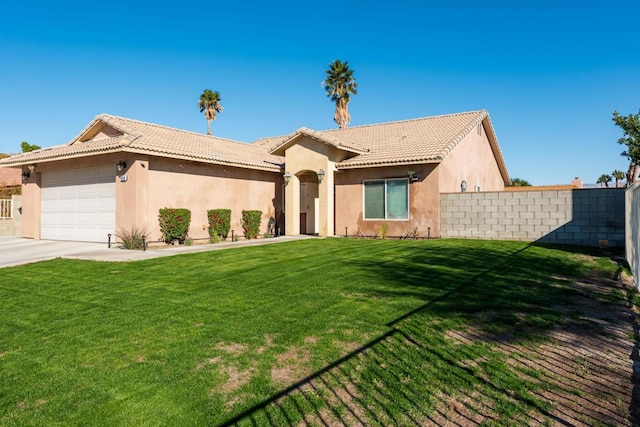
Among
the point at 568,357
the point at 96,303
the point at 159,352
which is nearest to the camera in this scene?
the point at 568,357

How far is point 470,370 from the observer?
4.16 m

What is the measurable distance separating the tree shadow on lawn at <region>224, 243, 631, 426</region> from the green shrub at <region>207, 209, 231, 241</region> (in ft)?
36.2

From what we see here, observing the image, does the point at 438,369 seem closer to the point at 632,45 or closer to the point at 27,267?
the point at 27,267

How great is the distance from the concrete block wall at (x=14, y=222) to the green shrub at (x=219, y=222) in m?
11.4

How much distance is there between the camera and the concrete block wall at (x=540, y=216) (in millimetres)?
13883

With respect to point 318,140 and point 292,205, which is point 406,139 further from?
point 292,205

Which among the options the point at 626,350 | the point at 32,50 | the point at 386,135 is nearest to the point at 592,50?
the point at 386,135

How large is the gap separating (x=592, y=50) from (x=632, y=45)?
5.45ft

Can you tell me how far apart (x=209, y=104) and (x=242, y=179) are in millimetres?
28226

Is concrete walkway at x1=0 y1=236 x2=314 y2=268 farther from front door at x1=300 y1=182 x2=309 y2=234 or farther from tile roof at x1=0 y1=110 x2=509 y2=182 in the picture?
front door at x1=300 y1=182 x2=309 y2=234

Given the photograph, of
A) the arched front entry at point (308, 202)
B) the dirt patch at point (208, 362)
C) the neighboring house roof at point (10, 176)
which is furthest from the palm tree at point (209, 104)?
the dirt patch at point (208, 362)

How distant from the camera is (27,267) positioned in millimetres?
11086

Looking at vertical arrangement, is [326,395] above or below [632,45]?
below

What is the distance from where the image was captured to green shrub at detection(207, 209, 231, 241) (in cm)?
1712
